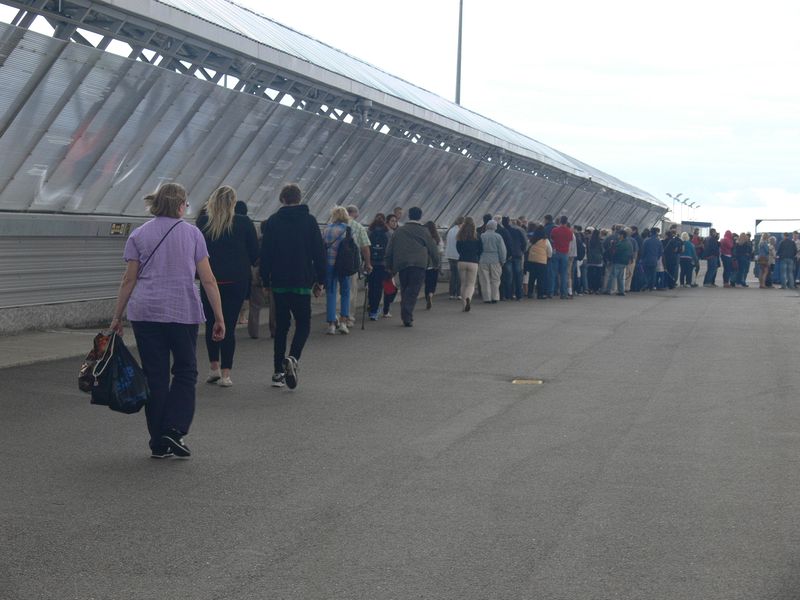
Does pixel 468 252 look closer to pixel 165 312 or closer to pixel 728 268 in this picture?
pixel 165 312

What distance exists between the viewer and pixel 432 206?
32.0m

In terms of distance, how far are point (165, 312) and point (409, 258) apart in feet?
34.4

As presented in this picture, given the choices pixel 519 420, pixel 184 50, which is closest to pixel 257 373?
pixel 519 420

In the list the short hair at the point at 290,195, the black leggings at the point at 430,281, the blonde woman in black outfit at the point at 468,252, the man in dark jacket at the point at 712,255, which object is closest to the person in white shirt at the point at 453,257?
the blonde woman in black outfit at the point at 468,252

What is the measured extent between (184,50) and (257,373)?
247 inches

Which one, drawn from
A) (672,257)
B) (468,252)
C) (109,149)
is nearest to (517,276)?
(468,252)

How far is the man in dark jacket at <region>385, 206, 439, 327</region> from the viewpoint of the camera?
59.5 ft

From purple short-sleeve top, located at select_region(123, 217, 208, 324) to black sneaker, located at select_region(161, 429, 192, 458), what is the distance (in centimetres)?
70

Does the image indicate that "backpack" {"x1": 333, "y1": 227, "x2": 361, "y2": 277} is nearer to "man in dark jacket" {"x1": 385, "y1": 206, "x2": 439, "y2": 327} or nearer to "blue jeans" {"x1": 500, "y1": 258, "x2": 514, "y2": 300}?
"man in dark jacket" {"x1": 385, "y1": 206, "x2": 439, "y2": 327}

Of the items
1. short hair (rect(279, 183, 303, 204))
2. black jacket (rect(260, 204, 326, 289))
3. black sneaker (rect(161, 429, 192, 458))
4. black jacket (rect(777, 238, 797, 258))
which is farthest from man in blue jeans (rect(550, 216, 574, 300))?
black sneaker (rect(161, 429, 192, 458))

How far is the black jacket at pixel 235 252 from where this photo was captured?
10.9m

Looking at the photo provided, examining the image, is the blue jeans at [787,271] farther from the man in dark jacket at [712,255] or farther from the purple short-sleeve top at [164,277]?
the purple short-sleeve top at [164,277]

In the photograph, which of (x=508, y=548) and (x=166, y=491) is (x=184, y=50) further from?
(x=508, y=548)

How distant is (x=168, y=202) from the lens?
7.88 m
